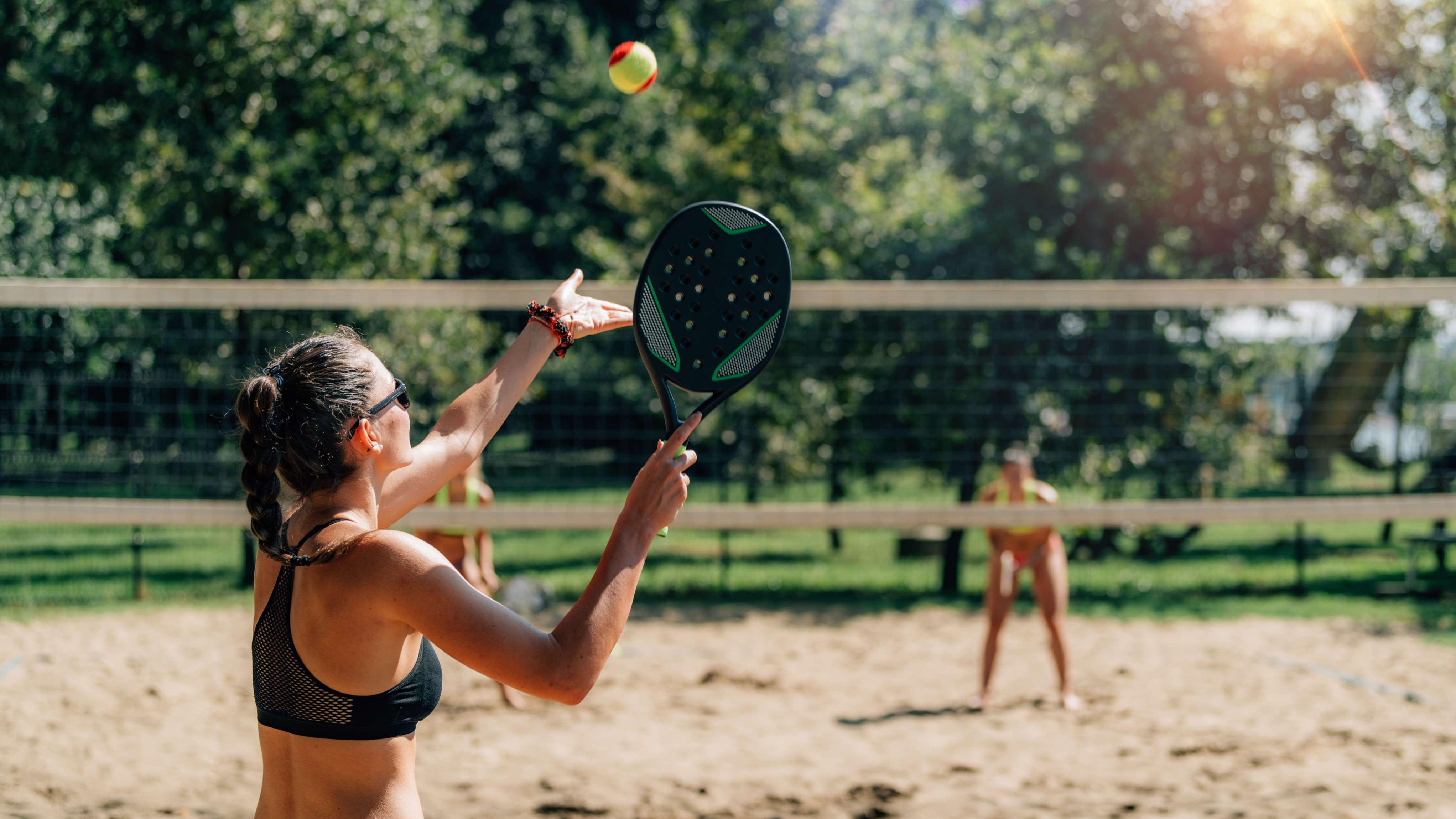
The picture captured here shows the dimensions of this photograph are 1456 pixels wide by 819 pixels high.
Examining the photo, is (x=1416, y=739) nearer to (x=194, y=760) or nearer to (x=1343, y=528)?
(x=194, y=760)

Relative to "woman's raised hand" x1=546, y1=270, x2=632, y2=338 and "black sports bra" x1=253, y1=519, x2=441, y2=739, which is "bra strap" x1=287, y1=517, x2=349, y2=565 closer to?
"black sports bra" x1=253, y1=519, x2=441, y2=739

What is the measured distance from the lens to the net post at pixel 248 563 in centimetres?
852

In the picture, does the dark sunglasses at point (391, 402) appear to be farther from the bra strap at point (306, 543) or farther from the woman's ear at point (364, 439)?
the bra strap at point (306, 543)

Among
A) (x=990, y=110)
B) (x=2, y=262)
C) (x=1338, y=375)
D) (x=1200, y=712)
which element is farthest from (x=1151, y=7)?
(x=2, y=262)

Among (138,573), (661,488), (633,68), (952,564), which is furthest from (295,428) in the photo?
(952,564)

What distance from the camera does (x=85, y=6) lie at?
893 cm

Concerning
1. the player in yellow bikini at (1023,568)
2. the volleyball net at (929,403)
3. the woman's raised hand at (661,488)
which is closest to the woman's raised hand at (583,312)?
the woman's raised hand at (661,488)

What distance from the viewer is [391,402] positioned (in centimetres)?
186

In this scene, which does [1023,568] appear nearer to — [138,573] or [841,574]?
[841,574]

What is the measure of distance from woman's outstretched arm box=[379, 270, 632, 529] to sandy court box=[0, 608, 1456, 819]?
2646 mm

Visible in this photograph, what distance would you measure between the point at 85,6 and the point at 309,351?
910cm

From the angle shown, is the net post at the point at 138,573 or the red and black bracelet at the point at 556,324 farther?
the net post at the point at 138,573

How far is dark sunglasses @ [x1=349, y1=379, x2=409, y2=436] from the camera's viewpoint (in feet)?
5.86

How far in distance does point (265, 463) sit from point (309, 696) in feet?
1.29
